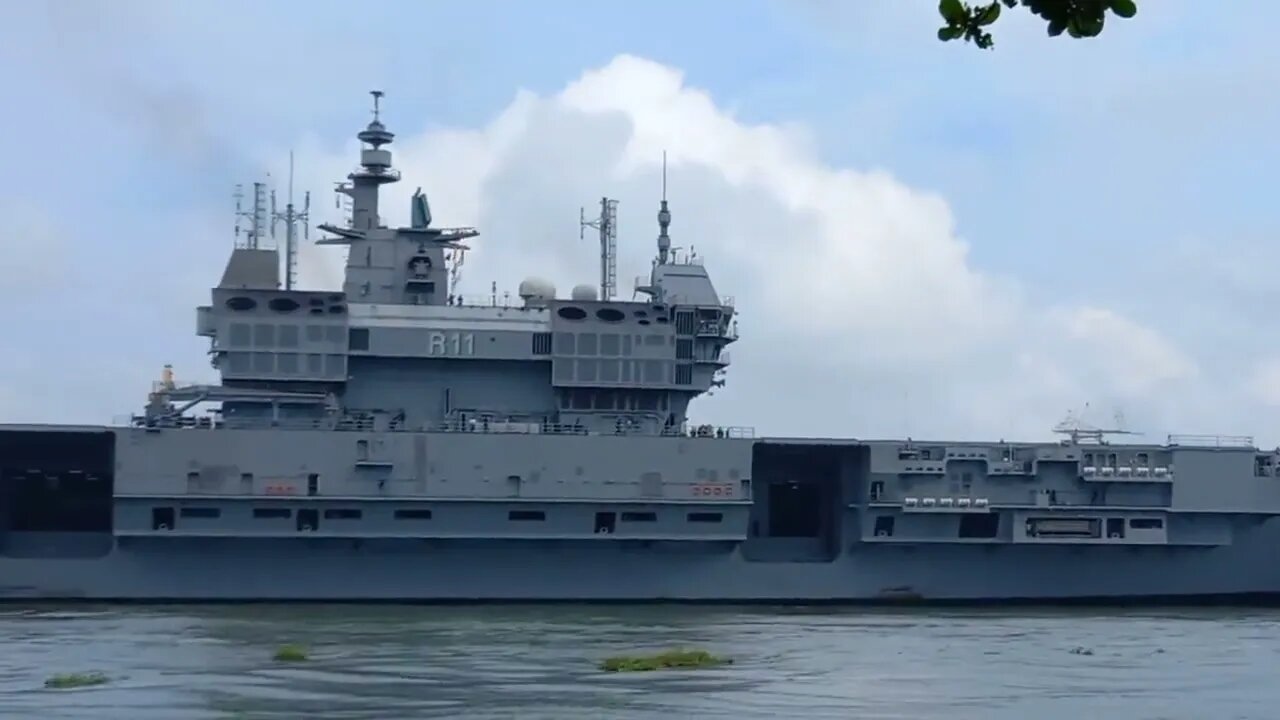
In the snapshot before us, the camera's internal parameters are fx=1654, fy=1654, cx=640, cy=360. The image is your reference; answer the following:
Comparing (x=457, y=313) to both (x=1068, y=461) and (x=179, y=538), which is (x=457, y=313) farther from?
(x=1068, y=461)

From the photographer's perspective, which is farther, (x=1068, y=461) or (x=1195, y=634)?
→ (x=1068, y=461)

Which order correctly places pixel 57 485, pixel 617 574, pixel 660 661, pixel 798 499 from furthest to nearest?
pixel 798 499
pixel 57 485
pixel 617 574
pixel 660 661

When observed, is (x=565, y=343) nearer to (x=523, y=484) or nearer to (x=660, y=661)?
(x=523, y=484)

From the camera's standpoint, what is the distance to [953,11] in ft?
18.5

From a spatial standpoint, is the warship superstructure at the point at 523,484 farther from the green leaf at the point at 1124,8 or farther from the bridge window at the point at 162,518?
the green leaf at the point at 1124,8

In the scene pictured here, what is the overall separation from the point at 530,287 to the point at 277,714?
1844 cm

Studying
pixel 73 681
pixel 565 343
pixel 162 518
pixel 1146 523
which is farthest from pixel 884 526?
pixel 73 681

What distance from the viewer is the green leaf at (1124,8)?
17.7ft

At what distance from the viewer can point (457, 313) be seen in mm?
33125

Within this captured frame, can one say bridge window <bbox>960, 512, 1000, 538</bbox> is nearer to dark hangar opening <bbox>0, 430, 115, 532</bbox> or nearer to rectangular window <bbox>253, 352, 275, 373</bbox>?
rectangular window <bbox>253, 352, 275, 373</bbox>

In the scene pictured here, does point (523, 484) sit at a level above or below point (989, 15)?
below

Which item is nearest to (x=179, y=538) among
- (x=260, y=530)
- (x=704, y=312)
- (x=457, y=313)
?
(x=260, y=530)

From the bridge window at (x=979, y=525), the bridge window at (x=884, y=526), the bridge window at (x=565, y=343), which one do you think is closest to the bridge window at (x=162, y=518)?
the bridge window at (x=565, y=343)

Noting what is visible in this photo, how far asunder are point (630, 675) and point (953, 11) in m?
15.6
